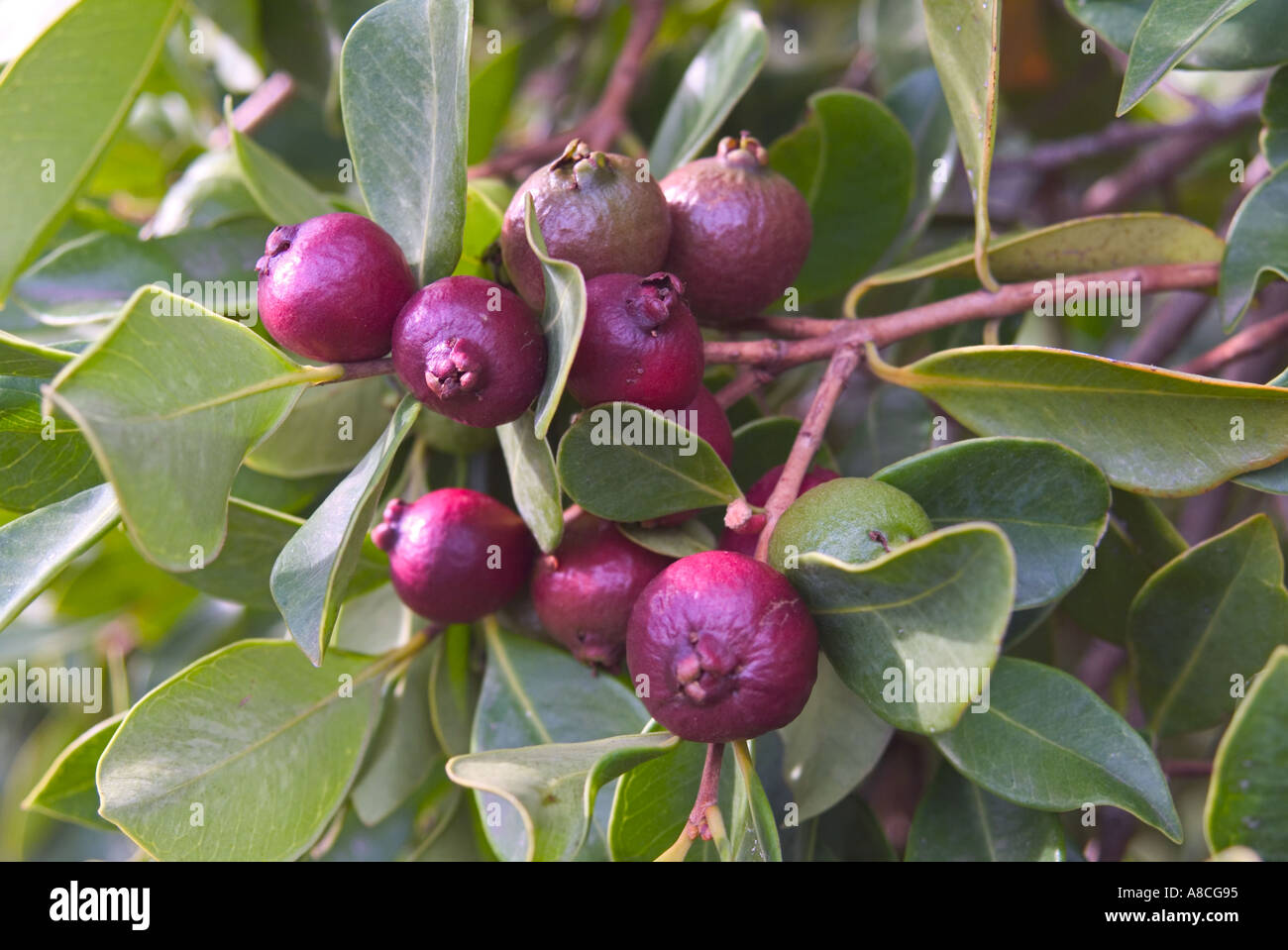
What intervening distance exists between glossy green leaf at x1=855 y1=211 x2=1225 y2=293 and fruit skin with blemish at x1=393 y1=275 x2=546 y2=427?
63cm

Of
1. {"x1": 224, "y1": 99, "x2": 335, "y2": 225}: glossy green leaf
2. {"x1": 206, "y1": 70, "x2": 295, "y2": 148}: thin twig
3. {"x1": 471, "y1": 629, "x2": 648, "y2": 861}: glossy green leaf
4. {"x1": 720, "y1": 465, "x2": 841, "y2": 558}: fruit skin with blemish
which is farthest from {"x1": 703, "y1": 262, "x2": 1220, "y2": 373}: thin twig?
{"x1": 206, "y1": 70, "x2": 295, "y2": 148}: thin twig

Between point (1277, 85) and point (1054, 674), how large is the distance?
2.98 ft

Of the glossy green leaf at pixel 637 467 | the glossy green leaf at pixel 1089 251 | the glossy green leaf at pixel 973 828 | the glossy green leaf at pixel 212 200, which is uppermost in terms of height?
the glossy green leaf at pixel 212 200

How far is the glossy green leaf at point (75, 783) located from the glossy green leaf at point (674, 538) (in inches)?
28.8

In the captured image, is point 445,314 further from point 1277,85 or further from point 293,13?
point 293,13

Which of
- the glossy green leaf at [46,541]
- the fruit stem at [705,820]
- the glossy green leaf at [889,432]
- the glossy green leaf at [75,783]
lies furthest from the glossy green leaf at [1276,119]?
the glossy green leaf at [75,783]

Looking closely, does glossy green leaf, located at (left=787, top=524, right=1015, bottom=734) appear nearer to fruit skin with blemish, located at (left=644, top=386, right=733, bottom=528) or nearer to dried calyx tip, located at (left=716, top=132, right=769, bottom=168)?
fruit skin with blemish, located at (left=644, top=386, right=733, bottom=528)

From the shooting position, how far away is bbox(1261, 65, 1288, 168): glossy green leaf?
1.40 metres

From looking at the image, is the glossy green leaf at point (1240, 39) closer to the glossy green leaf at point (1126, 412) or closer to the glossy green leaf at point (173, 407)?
the glossy green leaf at point (1126, 412)

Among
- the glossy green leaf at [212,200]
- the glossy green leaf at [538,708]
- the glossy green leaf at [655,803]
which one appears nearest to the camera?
the glossy green leaf at [655,803]

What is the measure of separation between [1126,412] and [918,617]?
1.46 ft

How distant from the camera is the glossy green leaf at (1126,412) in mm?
1116

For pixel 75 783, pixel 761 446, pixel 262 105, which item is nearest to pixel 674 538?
pixel 761 446
